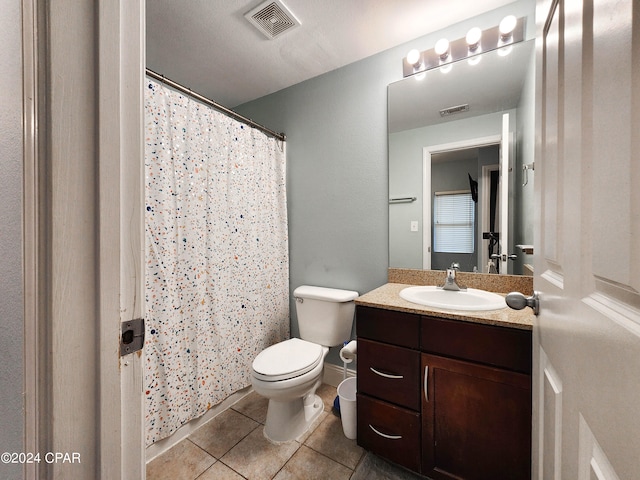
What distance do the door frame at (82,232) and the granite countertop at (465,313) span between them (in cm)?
100

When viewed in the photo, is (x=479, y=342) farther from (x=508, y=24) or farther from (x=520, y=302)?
(x=508, y=24)

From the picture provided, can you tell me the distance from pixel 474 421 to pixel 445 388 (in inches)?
5.8

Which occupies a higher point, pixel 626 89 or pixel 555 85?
pixel 555 85

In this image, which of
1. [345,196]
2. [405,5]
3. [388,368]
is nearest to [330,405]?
→ [388,368]

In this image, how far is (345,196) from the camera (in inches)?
76.6

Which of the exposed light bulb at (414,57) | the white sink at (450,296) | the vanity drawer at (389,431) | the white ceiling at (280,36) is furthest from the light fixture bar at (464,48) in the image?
the vanity drawer at (389,431)

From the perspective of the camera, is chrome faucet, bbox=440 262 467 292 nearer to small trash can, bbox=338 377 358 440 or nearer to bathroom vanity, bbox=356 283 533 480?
bathroom vanity, bbox=356 283 533 480

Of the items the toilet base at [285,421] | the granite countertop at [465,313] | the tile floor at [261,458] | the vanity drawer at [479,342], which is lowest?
the tile floor at [261,458]

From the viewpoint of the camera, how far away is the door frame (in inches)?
15.3

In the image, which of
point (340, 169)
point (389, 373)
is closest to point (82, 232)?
point (389, 373)

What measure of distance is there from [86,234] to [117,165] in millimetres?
129

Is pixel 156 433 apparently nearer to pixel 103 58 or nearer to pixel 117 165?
pixel 117 165

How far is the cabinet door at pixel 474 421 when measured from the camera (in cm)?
99

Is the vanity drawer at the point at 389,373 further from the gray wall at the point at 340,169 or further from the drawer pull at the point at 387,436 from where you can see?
the gray wall at the point at 340,169
